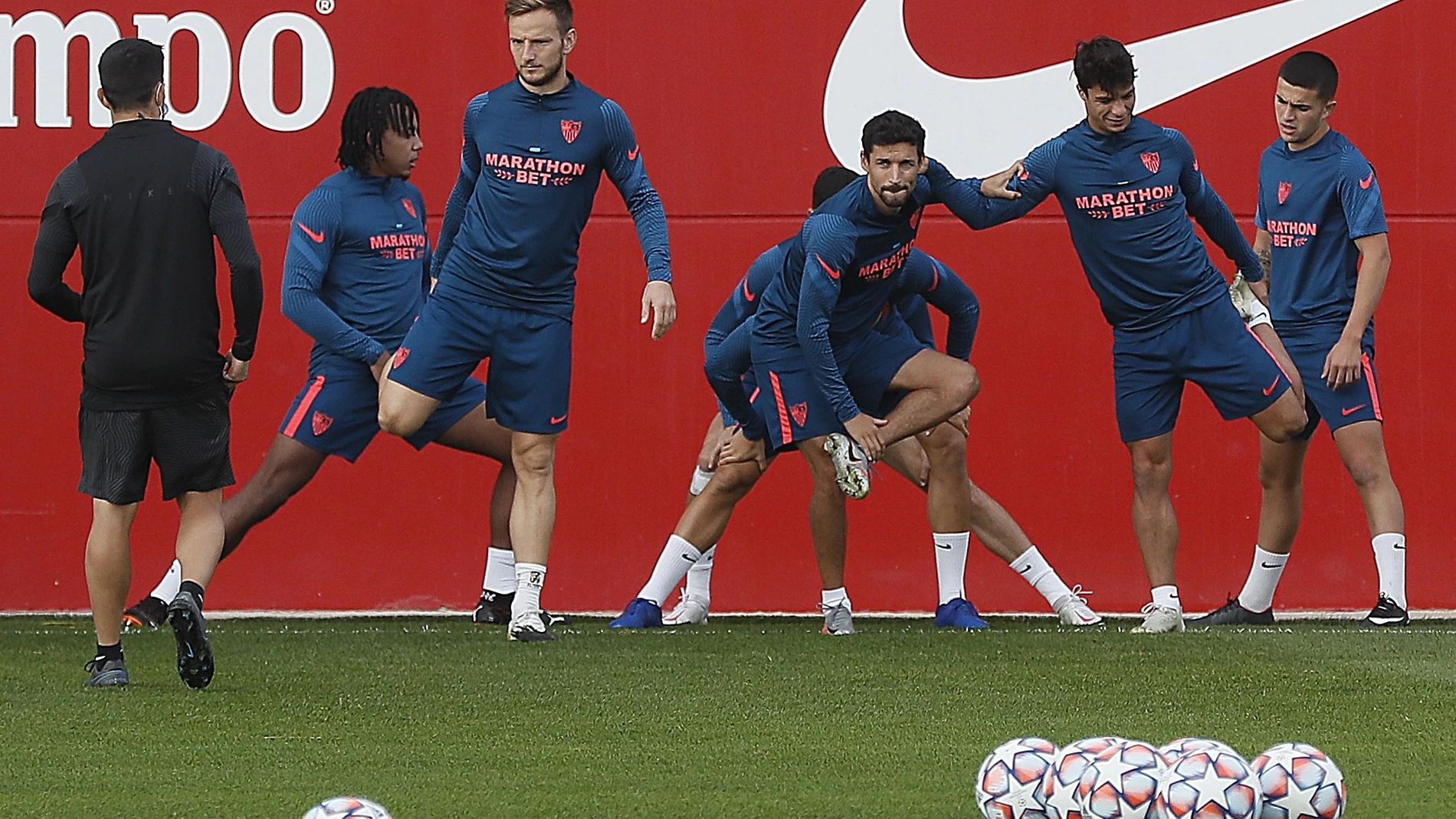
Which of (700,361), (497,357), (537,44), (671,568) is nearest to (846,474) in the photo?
(671,568)

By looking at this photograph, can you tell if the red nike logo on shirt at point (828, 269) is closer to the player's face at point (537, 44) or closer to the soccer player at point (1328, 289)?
the player's face at point (537, 44)

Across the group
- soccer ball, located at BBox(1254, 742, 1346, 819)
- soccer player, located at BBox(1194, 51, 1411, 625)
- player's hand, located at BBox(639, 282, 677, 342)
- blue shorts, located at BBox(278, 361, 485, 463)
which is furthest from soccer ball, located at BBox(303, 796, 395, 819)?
soccer player, located at BBox(1194, 51, 1411, 625)

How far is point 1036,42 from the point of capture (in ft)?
26.4

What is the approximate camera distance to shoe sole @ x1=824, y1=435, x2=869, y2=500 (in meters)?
6.65

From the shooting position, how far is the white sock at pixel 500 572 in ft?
24.2

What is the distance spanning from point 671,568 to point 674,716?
2491 mm

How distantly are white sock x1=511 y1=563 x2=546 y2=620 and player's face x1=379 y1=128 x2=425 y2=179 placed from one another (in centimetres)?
158

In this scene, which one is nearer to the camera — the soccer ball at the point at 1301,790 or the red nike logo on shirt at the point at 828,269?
the soccer ball at the point at 1301,790

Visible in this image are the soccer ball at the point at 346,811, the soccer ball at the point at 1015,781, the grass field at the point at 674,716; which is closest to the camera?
the soccer ball at the point at 346,811

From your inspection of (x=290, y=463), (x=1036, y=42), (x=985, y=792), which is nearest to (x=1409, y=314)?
(x=1036, y=42)

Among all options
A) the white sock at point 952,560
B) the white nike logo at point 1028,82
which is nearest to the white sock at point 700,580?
the white sock at point 952,560

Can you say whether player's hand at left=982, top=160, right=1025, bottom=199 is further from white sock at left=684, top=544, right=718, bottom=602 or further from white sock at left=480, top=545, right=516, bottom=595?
white sock at left=480, top=545, right=516, bottom=595

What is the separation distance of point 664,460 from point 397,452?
3.62 feet

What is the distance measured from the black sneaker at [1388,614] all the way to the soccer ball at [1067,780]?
165 inches
